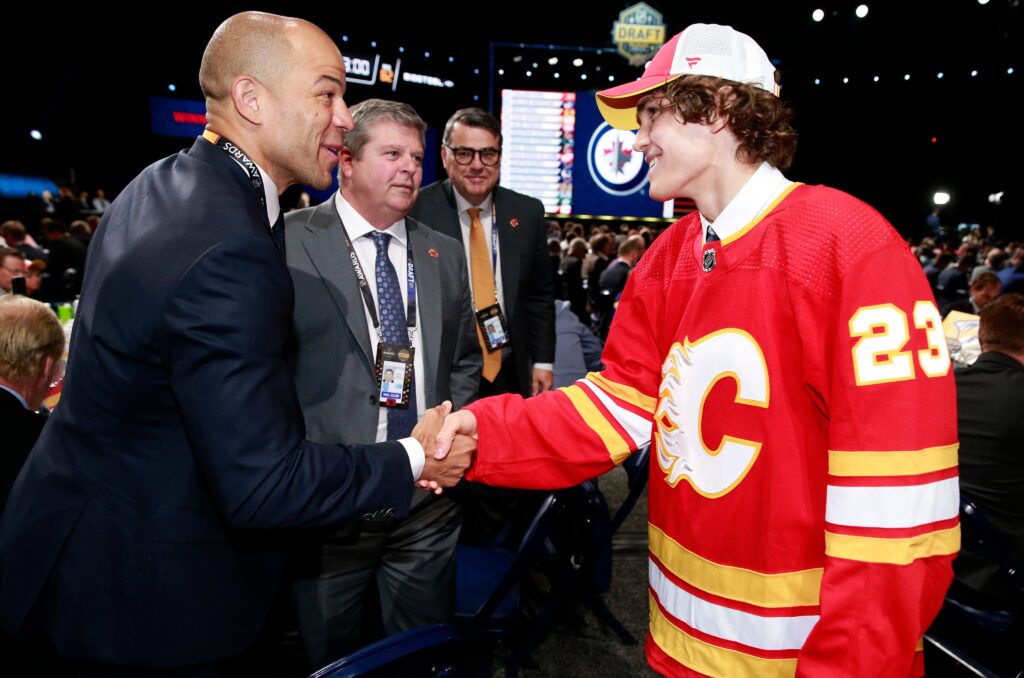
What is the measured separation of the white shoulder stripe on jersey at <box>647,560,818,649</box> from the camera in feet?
4.01

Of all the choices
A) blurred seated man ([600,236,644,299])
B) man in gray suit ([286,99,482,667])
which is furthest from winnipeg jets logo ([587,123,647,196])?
man in gray suit ([286,99,482,667])

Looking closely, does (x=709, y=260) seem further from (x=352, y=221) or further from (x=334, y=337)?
(x=352, y=221)

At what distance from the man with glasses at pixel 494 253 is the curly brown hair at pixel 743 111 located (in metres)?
1.92

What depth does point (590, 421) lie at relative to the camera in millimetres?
1644

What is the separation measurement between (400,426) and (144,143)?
665 inches

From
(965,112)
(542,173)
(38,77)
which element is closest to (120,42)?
(38,77)

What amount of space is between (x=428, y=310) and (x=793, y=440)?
132 centimetres

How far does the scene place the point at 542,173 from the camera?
1602cm

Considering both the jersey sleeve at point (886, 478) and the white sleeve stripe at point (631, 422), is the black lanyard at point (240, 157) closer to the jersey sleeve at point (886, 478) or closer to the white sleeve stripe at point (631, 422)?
the white sleeve stripe at point (631, 422)

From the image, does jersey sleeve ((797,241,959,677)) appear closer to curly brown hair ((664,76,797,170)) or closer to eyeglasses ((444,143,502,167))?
curly brown hair ((664,76,797,170))

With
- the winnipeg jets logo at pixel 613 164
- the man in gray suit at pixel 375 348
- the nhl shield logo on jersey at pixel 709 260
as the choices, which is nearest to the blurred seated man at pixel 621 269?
the man in gray suit at pixel 375 348

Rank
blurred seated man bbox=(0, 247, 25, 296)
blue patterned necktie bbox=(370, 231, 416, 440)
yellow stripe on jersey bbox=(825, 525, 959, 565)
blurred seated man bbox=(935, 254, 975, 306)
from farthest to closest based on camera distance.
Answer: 1. blurred seated man bbox=(935, 254, 975, 306)
2. blurred seated man bbox=(0, 247, 25, 296)
3. blue patterned necktie bbox=(370, 231, 416, 440)
4. yellow stripe on jersey bbox=(825, 525, 959, 565)

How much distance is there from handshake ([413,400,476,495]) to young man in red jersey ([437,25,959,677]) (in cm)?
9

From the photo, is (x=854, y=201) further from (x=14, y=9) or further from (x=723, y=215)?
(x=14, y=9)
